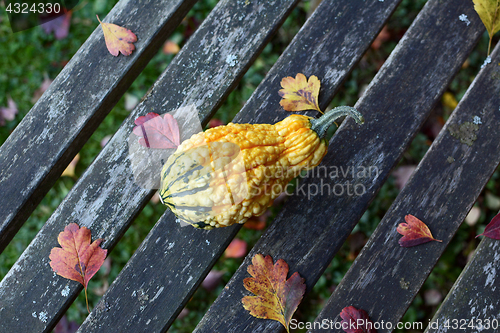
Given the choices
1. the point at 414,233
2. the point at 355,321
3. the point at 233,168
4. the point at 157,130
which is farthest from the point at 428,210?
the point at 157,130

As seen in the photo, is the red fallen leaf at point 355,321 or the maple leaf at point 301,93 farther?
the maple leaf at point 301,93

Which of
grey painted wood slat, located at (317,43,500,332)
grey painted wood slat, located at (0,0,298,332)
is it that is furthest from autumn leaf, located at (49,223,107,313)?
grey painted wood slat, located at (317,43,500,332)

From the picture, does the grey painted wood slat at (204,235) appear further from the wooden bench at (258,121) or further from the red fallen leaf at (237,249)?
the red fallen leaf at (237,249)

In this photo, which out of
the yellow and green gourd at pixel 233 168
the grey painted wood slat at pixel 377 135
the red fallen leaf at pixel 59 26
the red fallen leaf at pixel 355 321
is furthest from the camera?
the red fallen leaf at pixel 59 26

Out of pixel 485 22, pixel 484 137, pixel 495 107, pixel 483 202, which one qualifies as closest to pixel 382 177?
pixel 484 137

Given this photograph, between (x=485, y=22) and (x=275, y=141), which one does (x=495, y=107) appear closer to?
(x=485, y=22)

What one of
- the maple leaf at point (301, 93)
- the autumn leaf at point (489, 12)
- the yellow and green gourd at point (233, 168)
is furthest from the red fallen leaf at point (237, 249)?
the autumn leaf at point (489, 12)
